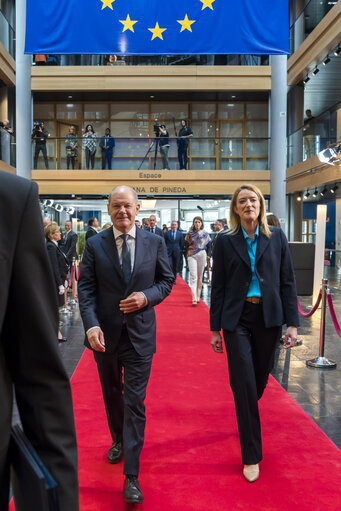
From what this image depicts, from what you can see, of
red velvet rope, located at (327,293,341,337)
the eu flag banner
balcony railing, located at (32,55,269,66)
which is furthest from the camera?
balcony railing, located at (32,55,269,66)

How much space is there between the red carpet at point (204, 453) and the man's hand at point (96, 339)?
0.86 meters

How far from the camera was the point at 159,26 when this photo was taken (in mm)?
6988

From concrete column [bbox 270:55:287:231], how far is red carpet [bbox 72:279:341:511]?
14.7 metres

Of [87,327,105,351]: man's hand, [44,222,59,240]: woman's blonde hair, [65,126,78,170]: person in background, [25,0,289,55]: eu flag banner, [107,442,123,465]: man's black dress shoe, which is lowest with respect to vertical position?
[107,442,123,465]: man's black dress shoe

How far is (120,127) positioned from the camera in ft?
77.0

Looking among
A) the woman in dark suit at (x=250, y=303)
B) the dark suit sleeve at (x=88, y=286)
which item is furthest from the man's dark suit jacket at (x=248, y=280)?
the dark suit sleeve at (x=88, y=286)

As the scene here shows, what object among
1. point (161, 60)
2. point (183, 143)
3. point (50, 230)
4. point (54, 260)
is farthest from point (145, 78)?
point (54, 260)

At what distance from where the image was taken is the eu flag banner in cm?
689

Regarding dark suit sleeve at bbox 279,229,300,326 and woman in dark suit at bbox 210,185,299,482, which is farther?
dark suit sleeve at bbox 279,229,300,326

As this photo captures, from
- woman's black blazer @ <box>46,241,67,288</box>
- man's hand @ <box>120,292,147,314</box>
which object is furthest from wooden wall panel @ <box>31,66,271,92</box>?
man's hand @ <box>120,292,147,314</box>

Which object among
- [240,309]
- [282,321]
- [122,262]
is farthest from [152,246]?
[282,321]

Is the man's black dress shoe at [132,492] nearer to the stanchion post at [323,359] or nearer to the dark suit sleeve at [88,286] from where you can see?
the dark suit sleeve at [88,286]

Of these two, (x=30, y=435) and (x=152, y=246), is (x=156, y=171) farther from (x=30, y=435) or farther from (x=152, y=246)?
(x=30, y=435)

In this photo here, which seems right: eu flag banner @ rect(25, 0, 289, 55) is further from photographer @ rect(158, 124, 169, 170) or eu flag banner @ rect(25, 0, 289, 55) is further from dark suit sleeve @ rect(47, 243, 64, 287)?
photographer @ rect(158, 124, 169, 170)
